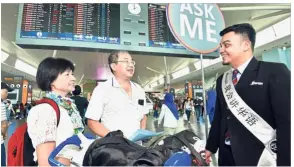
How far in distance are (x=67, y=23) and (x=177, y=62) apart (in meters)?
1.51

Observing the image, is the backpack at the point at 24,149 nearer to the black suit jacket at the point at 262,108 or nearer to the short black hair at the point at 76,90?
the black suit jacket at the point at 262,108

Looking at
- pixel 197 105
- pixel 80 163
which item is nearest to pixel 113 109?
pixel 80 163

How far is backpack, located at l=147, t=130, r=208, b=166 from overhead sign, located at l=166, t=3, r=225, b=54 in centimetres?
81

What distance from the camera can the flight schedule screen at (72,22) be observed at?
76.0 inches

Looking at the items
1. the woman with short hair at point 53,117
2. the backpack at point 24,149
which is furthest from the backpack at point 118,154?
the backpack at point 24,149

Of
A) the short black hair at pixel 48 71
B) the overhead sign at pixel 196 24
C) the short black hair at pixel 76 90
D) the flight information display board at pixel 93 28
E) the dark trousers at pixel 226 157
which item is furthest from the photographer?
the short black hair at pixel 76 90

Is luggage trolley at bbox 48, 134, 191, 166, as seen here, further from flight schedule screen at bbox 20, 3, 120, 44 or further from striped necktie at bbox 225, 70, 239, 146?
flight schedule screen at bbox 20, 3, 120, 44

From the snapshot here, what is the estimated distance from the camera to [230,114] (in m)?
1.04

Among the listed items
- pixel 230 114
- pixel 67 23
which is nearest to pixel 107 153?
pixel 230 114

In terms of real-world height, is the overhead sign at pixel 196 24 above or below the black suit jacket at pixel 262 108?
above

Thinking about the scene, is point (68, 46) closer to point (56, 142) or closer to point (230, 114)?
point (56, 142)

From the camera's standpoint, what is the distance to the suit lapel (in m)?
0.96

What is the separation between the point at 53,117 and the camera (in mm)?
835

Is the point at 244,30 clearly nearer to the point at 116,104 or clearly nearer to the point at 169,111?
the point at 116,104
